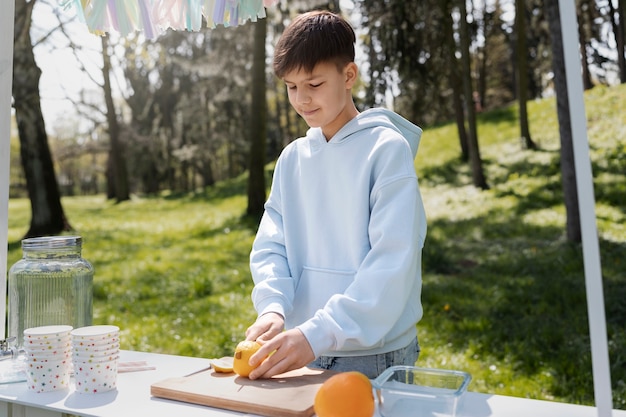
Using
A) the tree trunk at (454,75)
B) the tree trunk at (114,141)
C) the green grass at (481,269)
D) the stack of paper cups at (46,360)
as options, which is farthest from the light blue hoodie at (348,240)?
the tree trunk at (114,141)

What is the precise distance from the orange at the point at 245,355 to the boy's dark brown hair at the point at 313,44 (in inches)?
30.8

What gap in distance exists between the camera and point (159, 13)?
224cm

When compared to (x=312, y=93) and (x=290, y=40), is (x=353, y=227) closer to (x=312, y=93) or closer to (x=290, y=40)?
(x=312, y=93)

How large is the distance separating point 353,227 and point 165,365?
77 cm

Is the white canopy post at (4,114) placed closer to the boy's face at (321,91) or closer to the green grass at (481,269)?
the boy's face at (321,91)

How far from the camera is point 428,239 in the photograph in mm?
9383

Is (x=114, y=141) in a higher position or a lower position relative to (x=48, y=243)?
higher

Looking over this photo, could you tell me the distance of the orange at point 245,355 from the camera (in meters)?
1.73

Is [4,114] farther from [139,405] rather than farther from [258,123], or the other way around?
[258,123]

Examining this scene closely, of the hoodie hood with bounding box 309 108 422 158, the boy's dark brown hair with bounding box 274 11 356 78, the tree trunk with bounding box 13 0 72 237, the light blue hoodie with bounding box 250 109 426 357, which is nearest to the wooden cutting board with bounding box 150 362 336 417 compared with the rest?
the light blue hoodie with bounding box 250 109 426 357

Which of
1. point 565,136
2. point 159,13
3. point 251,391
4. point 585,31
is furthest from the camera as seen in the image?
point 585,31

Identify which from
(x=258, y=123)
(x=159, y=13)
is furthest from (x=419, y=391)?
(x=258, y=123)

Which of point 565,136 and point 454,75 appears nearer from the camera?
point 565,136

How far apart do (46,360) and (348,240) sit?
0.91m
